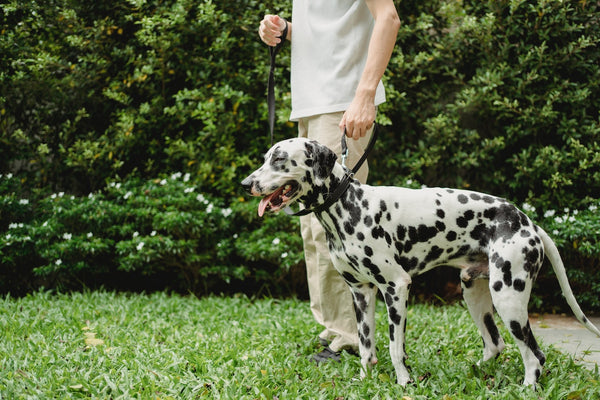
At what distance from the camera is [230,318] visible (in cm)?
520

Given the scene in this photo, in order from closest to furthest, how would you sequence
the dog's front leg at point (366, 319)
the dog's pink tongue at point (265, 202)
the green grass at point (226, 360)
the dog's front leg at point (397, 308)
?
1. the dog's pink tongue at point (265, 202)
2. the dog's front leg at point (397, 308)
3. the green grass at point (226, 360)
4. the dog's front leg at point (366, 319)

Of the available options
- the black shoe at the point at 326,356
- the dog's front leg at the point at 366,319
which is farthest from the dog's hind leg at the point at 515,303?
the black shoe at the point at 326,356

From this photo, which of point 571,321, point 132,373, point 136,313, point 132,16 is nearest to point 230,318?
point 136,313

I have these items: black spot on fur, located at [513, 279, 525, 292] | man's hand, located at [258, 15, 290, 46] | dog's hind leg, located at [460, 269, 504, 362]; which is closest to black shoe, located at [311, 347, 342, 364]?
dog's hind leg, located at [460, 269, 504, 362]

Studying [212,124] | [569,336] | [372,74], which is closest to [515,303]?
[372,74]

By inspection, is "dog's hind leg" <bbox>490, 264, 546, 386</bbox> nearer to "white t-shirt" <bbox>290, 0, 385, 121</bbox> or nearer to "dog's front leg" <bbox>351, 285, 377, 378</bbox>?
"dog's front leg" <bbox>351, 285, 377, 378</bbox>

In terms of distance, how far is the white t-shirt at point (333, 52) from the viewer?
11.3 feet

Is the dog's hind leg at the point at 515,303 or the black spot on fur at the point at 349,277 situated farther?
the black spot on fur at the point at 349,277

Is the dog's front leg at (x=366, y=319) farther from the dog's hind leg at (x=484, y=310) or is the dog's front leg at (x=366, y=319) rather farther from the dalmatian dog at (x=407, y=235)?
the dog's hind leg at (x=484, y=310)

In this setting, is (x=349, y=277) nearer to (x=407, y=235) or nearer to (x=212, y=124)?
(x=407, y=235)

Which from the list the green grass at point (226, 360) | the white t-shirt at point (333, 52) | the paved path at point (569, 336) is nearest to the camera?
the green grass at point (226, 360)

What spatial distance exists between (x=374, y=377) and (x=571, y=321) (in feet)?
9.95

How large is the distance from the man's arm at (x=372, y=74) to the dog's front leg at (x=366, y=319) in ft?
2.93

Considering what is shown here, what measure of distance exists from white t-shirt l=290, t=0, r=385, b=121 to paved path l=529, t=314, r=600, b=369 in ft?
7.72
